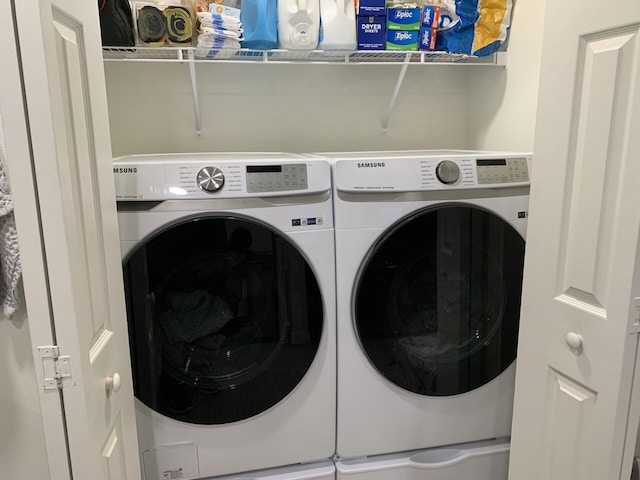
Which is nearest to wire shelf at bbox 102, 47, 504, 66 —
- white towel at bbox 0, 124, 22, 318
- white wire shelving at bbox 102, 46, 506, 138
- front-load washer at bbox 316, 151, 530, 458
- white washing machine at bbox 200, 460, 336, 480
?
white wire shelving at bbox 102, 46, 506, 138

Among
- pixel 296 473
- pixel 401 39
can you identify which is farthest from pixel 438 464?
pixel 401 39

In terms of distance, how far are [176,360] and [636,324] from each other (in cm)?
108

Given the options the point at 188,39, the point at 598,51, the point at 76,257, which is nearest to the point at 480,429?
the point at 598,51

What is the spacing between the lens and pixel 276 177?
1.29 m

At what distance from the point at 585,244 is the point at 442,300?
48 cm

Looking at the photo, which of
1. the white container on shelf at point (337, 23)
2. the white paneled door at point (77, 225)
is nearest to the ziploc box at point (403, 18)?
the white container on shelf at point (337, 23)

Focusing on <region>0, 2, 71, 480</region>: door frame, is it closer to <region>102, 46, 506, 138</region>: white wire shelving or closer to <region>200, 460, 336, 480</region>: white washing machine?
<region>200, 460, 336, 480</region>: white washing machine

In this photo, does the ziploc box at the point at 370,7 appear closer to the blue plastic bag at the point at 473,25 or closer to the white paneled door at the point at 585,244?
the blue plastic bag at the point at 473,25

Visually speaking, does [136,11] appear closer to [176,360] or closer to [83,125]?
[83,125]

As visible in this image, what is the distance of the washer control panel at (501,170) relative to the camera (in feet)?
4.59

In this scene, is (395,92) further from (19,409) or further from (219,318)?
(19,409)

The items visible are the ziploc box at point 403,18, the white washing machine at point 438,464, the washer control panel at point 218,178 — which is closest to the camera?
the washer control panel at point 218,178

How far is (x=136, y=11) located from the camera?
1.52m

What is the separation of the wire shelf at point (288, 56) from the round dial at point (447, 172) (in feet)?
1.82
